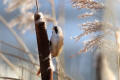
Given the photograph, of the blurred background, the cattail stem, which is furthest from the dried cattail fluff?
the cattail stem

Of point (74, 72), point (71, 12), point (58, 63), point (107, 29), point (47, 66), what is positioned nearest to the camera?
point (47, 66)

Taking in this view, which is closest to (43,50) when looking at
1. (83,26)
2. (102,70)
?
(102,70)

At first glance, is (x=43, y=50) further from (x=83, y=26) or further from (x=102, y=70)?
(x=83, y=26)

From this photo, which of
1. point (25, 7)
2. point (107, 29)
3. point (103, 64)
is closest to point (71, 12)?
point (25, 7)

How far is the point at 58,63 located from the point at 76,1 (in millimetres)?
216

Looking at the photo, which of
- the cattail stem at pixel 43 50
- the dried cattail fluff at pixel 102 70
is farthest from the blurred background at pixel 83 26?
the cattail stem at pixel 43 50

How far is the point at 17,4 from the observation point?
0.76 metres

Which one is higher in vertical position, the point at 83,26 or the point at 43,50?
the point at 83,26

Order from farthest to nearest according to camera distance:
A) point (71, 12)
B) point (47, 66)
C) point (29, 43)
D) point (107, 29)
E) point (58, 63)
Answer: point (29, 43), point (71, 12), point (58, 63), point (107, 29), point (47, 66)

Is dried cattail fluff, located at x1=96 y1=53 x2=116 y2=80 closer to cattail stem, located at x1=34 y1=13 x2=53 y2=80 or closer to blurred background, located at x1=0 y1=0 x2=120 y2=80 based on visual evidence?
blurred background, located at x1=0 y1=0 x2=120 y2=80

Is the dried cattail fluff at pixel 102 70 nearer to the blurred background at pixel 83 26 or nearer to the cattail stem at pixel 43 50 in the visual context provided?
the blurred background at pixel 83 26

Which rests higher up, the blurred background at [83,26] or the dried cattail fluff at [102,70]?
the blurred background at [83,26]

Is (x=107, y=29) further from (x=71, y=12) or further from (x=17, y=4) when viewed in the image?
(x=71, y=12)

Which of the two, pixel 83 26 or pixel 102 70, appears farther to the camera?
pixel 83 26
